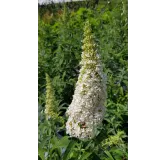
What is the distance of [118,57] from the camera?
158 cm

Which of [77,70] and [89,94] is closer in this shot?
[89,94]

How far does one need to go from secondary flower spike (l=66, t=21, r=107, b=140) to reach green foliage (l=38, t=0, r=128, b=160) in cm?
7

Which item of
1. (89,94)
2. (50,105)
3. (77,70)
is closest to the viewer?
(89,94)

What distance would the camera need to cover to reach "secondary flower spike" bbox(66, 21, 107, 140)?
4.05 feet

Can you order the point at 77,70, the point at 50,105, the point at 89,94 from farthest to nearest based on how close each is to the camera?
the point at 77,70 → the point at 50,105 → the point at 89,94

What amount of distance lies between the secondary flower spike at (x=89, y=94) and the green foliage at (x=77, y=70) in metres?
0.07

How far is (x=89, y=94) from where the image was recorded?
123 centimetres

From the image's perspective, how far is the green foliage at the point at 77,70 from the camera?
1313mm

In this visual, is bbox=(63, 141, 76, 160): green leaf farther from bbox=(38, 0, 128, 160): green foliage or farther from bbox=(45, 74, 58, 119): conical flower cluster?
bbox=(45, 74, 58, 119): conical flower cluster

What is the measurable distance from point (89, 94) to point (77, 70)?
1.34 feet

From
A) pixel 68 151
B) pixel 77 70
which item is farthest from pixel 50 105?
pixel 77 70

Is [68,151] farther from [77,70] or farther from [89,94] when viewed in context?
[77,70]
